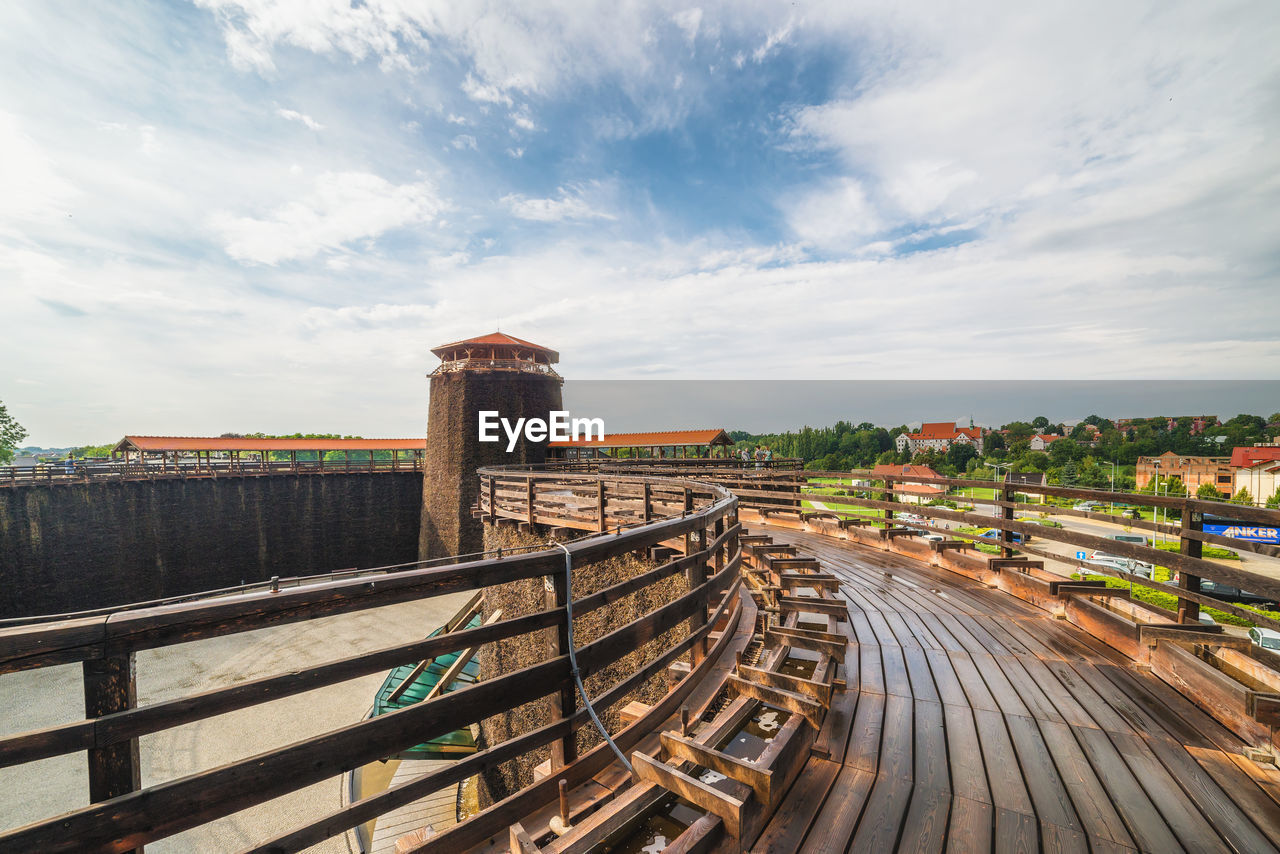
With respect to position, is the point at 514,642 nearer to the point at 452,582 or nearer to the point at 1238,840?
the point at 452,582

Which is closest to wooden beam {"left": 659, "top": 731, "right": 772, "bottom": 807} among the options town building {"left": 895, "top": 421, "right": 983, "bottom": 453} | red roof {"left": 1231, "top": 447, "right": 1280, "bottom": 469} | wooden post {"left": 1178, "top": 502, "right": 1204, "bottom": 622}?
wooden post {"left": 1178, "top": 502, "right": 1204, "bottom": 622}

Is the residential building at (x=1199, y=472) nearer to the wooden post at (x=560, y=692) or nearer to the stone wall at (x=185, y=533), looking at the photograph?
the stone wall at (x=185, y=533)

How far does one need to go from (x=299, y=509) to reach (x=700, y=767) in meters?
23.7

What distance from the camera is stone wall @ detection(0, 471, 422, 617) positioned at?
16906 mm

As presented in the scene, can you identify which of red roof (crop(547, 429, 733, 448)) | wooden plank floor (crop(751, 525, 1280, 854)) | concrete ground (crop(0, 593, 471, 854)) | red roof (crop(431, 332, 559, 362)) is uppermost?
red roof (crop(431, 332, 559, 362))

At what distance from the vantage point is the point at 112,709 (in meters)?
1.31

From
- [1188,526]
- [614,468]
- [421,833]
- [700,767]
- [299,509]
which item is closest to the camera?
[421,833]

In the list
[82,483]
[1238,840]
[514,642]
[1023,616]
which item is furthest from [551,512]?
[82,483]

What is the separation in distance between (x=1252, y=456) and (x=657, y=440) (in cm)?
8205

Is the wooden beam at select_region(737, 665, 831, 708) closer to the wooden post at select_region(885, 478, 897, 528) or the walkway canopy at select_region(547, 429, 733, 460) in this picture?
the wooden post at select_region(885, 478, 897, 528)

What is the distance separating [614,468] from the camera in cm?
1938

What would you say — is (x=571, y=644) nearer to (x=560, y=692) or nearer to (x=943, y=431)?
(x=560, y=692)

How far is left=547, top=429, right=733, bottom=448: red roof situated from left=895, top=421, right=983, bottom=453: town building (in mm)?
120459

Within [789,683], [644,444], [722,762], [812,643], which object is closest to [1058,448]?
[644,444]
